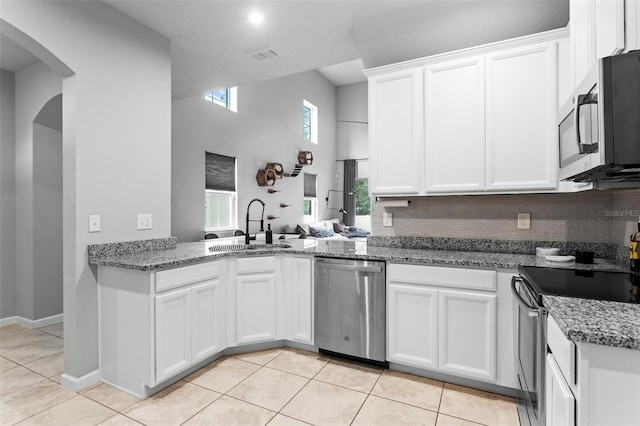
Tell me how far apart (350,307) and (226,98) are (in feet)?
14.6

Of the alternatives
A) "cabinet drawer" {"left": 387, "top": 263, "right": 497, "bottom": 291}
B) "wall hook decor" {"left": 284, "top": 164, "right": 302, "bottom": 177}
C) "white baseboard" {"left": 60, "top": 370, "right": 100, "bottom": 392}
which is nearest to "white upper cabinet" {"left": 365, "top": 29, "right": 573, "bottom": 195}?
"cabinet drawer" {"left": 387, "top": 263, "right": 497, "bottom": 291}

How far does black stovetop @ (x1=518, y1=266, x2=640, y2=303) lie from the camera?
1.30m

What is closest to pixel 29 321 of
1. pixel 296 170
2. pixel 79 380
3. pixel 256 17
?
pixel 79 380

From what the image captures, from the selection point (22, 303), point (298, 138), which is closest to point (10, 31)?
point (22, 303)

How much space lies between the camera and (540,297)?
134 cm

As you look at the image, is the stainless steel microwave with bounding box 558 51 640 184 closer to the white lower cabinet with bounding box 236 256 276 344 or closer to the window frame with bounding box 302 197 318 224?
the white lower cabinet with bounding box 236 256 276 344

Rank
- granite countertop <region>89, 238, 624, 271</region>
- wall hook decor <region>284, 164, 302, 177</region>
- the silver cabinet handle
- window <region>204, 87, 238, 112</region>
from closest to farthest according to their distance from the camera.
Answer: granite countertop <region>89, 238, 624, 271</region>
the silver cabinet handle
window <region>204, 87, 238, 112</region>
wall hook decor <region>284, 164, 302, 177</region>

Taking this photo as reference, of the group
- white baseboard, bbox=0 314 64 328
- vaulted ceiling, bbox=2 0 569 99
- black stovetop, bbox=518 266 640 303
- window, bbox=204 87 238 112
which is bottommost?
white baseboard, bbox=0 314 64 328

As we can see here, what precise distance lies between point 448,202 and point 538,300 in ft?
4.86

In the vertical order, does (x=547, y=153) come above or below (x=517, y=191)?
above

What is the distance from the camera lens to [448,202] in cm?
276

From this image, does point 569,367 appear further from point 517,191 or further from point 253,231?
point 253,231

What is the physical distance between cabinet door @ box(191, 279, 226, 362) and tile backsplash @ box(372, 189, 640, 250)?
1.50 m

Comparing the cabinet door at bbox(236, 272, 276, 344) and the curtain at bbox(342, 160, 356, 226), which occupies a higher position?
the curtain at bbox(342, 160, 356, 226)
